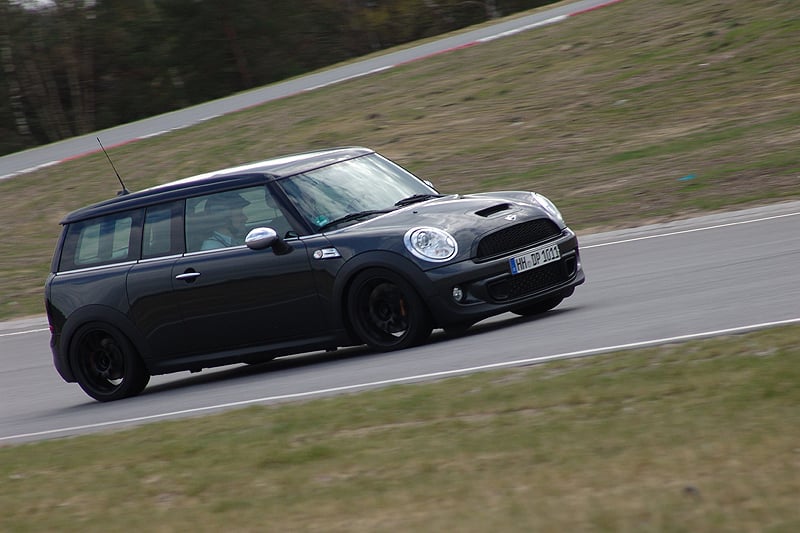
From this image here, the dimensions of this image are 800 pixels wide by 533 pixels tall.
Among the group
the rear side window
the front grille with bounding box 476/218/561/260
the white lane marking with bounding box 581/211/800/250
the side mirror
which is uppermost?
the rear side window

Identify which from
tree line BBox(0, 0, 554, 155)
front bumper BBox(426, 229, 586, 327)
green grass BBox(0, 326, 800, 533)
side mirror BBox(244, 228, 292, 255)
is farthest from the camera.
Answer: tree line BBox(0, 0, 554, 155)

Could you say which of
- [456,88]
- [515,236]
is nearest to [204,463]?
[515,236]

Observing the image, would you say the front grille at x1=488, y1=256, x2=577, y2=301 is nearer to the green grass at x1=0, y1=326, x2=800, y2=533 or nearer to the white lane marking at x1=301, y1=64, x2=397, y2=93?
the green grass at x1=0, y1=326, x2=800, y2=533

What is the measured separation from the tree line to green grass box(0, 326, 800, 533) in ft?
148

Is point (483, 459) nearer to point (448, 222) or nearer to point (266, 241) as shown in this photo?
point (448, 222)

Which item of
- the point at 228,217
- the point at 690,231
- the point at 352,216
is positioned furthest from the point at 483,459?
the point at 690,231

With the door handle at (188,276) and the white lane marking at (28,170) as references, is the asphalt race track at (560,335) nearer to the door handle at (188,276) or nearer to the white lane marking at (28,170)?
the door handle at (188,276)

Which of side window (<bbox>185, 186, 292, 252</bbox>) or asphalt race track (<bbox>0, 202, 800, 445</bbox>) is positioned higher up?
side window (<bbox>185, 186, 292, 252</bbox>)

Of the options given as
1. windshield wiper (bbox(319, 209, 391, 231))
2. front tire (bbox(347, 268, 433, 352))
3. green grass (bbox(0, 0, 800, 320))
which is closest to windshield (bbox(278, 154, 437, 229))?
windshield wiper (bbox(319, 209, 391, 231))

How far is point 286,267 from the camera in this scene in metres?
9.28

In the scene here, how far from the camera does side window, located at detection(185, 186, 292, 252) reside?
9500 mm

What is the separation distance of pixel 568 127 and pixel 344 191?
464 inches

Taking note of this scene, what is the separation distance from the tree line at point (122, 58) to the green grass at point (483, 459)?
45.1 meters

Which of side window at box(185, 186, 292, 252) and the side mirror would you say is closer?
the side mirror
